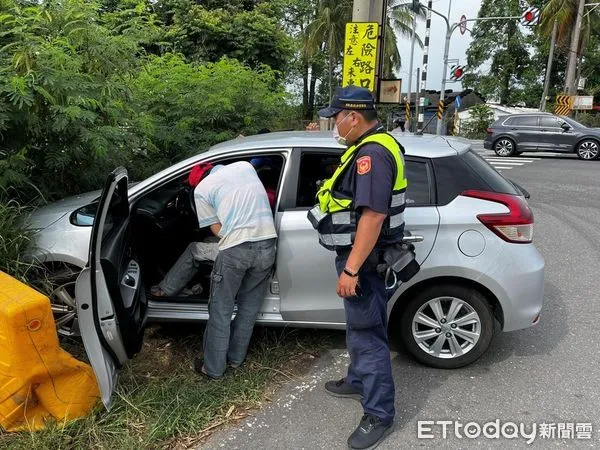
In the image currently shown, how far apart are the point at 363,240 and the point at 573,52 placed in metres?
28.0

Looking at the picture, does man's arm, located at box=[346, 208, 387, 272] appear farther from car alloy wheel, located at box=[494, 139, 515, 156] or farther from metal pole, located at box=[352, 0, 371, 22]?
car alloy wheel, located at box=[494, 139, 515, 156]

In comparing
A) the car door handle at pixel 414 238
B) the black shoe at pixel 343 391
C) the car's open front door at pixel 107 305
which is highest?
the car door handle at pixel 414 238

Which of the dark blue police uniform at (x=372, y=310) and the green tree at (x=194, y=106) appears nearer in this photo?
the dark blue police uniform at (x=372, y=310)

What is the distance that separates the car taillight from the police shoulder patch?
3.59 ft

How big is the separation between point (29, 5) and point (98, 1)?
624mm

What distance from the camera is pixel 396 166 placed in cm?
241

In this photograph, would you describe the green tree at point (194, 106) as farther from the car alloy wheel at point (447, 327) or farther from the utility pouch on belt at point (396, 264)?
the utility pouch on belt at point (396, 264)

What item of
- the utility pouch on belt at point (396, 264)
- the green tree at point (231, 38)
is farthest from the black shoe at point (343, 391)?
the green tree at point (231, 38)

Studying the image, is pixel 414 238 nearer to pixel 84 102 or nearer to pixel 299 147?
pixel 299 147

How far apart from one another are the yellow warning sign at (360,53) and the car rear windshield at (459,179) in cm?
313

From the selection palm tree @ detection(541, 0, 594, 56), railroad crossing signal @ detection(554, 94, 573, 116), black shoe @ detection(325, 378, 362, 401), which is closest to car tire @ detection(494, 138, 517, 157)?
railroad crossing signal @ detection(554, 94, 573, 116)

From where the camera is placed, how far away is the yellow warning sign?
20.3 ft

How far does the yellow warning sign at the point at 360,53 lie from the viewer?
20.3 feet

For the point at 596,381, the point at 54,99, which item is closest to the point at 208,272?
the point at 54,99
